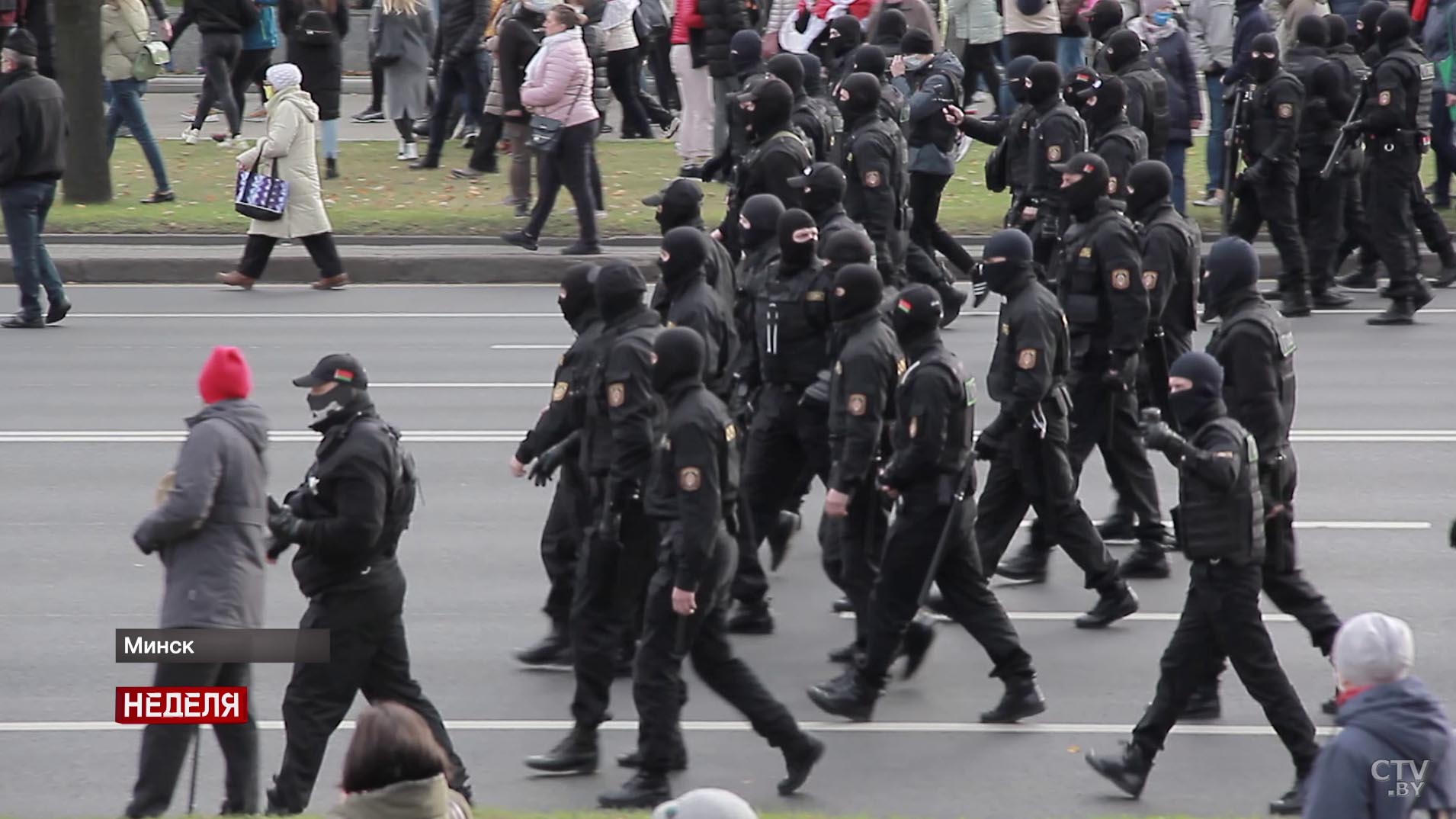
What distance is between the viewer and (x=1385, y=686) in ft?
18.5

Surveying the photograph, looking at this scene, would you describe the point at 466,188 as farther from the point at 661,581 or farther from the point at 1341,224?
the point at 661,581

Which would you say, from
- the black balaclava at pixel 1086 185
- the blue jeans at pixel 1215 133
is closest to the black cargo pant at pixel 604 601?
the black balaclava at pixel 1086 185

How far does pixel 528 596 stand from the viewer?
1046 cm

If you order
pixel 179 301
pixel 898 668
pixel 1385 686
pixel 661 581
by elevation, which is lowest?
pixel 179 301

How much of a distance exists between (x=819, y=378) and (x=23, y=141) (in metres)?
8.16

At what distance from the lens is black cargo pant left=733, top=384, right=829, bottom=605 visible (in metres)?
9.93

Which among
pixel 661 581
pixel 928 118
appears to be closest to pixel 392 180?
pixel 928 118

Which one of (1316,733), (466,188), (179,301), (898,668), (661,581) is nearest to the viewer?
(661,581)

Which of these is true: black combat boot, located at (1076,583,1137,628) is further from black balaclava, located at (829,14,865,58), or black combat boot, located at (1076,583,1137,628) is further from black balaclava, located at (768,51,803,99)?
black balaclava, located at (829,14,865,58)

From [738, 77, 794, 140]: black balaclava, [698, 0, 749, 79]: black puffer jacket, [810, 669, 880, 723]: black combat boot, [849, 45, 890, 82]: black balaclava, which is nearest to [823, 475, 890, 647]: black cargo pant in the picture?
[810, 669, 880, 723]: black combat boot

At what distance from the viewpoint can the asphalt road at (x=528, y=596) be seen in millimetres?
8297

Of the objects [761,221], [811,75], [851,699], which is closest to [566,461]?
[851,699]

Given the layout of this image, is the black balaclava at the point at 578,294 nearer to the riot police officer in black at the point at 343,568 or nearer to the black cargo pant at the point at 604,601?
the black cargo pant at the point at 604,601

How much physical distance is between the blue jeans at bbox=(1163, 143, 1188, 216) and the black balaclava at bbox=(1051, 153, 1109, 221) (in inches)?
306
